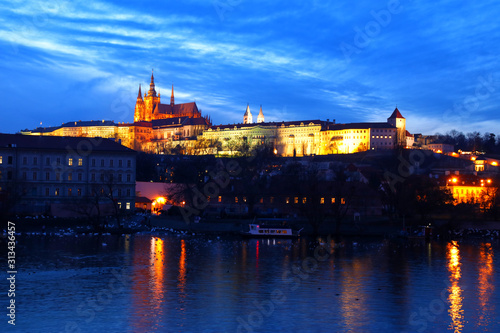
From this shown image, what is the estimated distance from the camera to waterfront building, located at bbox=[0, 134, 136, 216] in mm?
62469

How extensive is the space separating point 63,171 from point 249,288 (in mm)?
42485

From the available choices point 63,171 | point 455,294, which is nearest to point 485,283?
point 455,294

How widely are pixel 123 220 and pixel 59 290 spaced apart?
110ft

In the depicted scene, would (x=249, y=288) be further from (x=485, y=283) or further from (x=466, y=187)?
(x=466, y=187)

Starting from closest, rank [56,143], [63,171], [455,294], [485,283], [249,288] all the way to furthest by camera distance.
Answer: [455,294] < [249,288] < [485,283] < [63,171] < [56,143]

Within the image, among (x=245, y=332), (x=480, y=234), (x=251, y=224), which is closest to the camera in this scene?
(x=245, y=332)

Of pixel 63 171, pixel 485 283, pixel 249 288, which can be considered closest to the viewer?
pixel 249 288

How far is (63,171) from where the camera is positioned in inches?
2576

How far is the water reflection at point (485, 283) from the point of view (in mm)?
22797

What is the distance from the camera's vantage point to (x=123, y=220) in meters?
59.2

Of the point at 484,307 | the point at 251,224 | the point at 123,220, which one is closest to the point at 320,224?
the point at 251,224

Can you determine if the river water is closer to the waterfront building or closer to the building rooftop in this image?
the waterfront building

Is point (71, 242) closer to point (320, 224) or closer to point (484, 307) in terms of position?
point (320, 224)

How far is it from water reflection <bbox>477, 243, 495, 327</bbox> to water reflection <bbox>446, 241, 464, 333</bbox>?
69 centimetres
